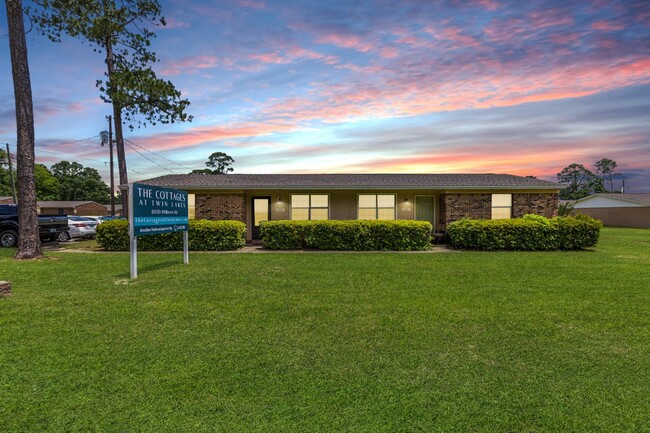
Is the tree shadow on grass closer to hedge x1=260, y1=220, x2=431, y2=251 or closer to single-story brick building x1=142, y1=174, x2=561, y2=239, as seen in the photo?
hedge x1=260, y1=220, x2=431, y2=251

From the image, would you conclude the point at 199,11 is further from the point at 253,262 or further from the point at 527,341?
the point at 527,341

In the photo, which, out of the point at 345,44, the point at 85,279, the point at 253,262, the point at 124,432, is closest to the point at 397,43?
the point at 345,44

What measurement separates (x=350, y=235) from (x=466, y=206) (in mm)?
6349

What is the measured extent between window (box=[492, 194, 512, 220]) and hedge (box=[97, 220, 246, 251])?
1146 cm

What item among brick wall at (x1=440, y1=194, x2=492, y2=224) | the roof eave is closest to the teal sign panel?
the roof eave

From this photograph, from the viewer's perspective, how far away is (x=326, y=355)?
164 inches

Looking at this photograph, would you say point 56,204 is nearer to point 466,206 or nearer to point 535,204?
point 466,206

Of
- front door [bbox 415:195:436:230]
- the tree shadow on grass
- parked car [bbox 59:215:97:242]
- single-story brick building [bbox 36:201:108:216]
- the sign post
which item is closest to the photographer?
the sign post

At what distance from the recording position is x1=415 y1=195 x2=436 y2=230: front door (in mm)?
17706

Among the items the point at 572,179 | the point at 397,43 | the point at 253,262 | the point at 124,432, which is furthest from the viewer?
the point at 572,179

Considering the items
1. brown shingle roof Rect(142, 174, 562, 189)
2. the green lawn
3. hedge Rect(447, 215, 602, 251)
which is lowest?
the green lawn

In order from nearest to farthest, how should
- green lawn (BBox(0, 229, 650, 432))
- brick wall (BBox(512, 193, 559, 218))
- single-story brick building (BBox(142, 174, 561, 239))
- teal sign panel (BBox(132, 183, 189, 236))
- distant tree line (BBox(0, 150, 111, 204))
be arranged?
green lawn (BBox(0, 229, 650, 432)) → teal sign panel (BBox(132, 183, 189, 236)) → single-story brick building (BBox(142, 174, 561, 239)) → brick wall (BBox(512, 193, 559, 218)) → distant tree line (BBox(0, 150, 111, 204))

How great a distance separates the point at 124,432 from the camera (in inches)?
109

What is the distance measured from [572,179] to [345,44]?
94197 mm
